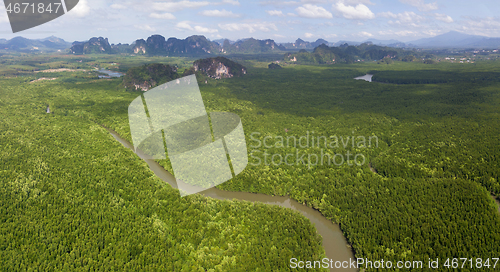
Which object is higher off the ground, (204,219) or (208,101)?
(208,101)

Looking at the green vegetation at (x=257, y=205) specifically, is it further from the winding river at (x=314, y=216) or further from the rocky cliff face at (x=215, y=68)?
the rocky cliff face at (x=215, y=68)

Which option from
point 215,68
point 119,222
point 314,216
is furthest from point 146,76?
point 314,216

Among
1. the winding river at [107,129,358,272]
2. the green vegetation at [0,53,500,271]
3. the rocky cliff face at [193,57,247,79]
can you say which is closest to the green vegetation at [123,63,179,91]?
the rocky cliff face at [193,57,247,79]

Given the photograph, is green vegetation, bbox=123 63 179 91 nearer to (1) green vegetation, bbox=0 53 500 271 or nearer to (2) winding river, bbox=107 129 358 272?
(1) green vegetation, bbox=0 53 500 271

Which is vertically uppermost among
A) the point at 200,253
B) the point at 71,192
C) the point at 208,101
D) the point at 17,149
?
the point at 208,101

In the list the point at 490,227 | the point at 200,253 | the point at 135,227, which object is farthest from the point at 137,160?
the point at 490,227

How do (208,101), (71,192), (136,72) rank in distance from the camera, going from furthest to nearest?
(136,72), (208,101), (71,192)

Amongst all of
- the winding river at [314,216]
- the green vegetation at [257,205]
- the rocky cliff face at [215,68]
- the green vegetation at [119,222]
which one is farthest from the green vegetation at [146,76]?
the winding river at [314,216]

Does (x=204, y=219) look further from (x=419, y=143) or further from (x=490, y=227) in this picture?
(x=419, y=143)
